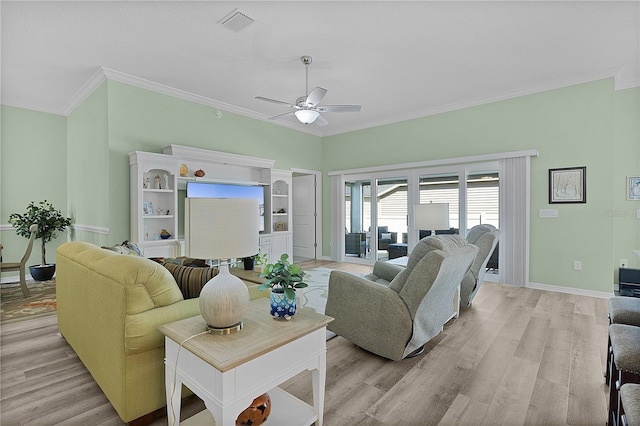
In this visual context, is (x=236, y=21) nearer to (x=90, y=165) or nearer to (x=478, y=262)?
(x=90, y=165)

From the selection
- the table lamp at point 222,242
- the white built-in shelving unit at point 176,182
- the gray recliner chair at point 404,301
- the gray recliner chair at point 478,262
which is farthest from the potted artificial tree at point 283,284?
the white built-in shelving unit at point 176,182

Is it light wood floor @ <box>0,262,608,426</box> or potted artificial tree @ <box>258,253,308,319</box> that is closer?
potted artificial tree @ <box>258,253,308,319</box>

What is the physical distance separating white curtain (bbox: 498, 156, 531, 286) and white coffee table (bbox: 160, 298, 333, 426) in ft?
14.4

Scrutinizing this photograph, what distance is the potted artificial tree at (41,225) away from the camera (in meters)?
4.93

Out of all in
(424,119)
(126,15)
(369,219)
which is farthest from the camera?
(369,219)

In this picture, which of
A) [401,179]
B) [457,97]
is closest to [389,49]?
[457,97]

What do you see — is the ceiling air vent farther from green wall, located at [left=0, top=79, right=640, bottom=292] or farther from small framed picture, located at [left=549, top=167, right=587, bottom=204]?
small framed picture, located at [left=549, top=167, right=587, bottom=204]

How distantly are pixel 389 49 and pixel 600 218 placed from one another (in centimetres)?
372

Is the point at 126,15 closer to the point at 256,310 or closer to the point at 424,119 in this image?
the point at 256,310

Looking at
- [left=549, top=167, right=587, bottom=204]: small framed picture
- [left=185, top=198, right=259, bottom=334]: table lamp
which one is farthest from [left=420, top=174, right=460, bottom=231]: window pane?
[left=185, top=198, right=259, bottom=334]: table lamp

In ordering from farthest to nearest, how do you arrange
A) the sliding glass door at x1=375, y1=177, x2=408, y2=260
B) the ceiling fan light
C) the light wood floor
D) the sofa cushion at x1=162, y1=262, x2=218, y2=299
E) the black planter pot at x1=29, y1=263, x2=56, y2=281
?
the sliding glass door at x1=375, y1=177, x2=408, y2=260
the black planter pot at x1=29, y1=263, x2=56, y2=281
the ceiling fan light
the sofa cushion at x1=162, y1=262, x2=218, y2=299
the light wood floor

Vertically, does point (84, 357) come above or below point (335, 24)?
below

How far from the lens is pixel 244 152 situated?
5906 mm

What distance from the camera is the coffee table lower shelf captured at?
1.65m
